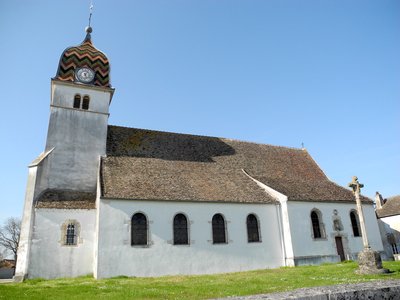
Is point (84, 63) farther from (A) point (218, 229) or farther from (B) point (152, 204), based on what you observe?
(A) point (218, 229)

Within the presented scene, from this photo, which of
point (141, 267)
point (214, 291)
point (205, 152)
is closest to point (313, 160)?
point (205, 152)

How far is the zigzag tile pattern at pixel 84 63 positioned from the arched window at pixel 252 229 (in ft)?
47.4

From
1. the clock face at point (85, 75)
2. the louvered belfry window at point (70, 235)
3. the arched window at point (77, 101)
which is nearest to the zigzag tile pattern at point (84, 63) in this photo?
the clock face at point (85, 75)

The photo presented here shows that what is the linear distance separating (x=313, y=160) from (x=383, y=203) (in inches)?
741

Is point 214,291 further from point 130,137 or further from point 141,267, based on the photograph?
point 130,137

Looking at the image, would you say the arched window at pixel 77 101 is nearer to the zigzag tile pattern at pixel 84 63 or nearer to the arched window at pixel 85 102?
the arched window at pixel 85 102

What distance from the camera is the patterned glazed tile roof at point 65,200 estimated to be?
690 inches

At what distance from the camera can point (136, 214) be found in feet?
56.1

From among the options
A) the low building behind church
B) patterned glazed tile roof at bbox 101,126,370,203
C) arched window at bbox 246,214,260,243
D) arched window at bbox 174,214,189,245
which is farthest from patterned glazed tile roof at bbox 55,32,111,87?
the low building behind church

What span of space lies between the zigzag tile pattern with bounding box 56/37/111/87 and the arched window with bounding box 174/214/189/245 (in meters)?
11.9

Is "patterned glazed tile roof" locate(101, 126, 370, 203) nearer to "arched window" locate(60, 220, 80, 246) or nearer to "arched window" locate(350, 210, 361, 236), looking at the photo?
"arched window" locate(350, 210, 361, 236)

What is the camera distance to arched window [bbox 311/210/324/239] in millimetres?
20469

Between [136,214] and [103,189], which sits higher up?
[103,189]

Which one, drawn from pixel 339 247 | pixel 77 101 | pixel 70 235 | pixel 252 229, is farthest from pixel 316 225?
pixel 77 101
